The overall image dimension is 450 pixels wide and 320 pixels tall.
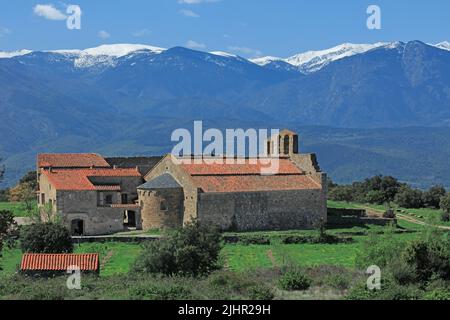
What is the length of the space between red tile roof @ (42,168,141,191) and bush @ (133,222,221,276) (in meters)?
20.5

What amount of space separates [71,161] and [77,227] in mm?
9673

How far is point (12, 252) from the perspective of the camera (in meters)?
46.2

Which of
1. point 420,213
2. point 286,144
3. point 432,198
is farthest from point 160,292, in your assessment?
point 432,198

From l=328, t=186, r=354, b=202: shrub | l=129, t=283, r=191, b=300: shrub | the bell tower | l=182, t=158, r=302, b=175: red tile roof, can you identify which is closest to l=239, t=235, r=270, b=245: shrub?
l=182, t=158, r=302, b=175: red tile roof

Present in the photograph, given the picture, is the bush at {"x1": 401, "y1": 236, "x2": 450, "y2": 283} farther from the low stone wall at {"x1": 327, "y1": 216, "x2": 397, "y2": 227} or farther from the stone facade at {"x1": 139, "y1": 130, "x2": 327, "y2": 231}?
the low stone wall at {"x1": 327, "y1": 216, "x2": 397, "y2": 227}

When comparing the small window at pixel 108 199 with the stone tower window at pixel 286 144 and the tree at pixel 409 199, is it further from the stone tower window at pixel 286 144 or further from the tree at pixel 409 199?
the tree at pixel 409 199

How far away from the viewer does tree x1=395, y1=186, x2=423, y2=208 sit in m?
77.4

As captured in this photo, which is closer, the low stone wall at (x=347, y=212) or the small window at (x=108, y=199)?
the small window at (x=108, y=199)

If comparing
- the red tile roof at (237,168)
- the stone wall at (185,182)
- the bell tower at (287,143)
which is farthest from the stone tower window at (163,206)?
the bell tower at (287,143)

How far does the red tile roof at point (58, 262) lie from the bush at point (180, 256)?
5.95ft

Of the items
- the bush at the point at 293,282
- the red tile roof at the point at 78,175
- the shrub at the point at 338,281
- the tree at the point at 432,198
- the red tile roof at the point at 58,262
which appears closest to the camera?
the shrub at the point at 338,281

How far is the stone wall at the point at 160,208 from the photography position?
5484 centimetres
